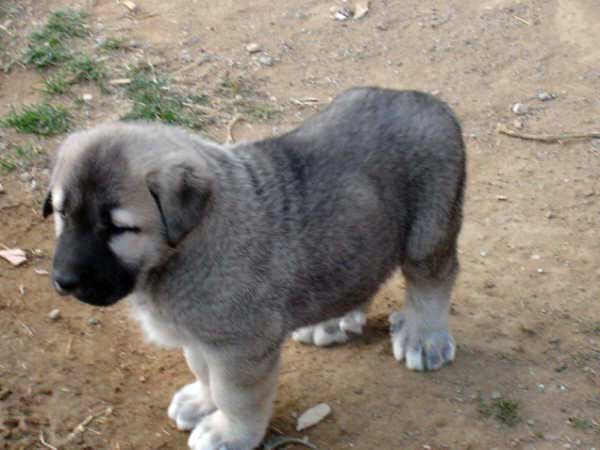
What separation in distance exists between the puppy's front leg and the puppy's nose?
2.88 ft

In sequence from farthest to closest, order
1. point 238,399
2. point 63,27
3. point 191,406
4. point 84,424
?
point 63,27 < point 191,406 < point 84,424 < point 238,399

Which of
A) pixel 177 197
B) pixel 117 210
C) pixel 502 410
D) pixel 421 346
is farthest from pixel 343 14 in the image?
pixel 117 210

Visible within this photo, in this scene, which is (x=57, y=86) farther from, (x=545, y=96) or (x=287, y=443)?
(x=545, y=96)

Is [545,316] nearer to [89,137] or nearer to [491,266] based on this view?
[491,266]

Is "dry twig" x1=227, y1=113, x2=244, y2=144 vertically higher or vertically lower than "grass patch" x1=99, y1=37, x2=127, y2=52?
lower

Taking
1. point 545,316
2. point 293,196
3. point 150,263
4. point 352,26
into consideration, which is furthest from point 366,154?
point 352,26

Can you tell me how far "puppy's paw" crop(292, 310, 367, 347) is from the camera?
6.04 metres

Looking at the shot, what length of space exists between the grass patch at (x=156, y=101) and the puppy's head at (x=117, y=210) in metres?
3.73

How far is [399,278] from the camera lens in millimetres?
6988

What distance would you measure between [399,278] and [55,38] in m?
4.50

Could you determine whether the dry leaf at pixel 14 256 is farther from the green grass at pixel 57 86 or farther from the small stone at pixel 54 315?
the green grass at pixel 57 86

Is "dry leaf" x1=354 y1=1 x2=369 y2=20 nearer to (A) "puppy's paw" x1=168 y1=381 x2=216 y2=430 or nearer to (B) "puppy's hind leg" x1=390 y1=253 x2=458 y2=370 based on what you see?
(B) "puppy's hind leg" x1=390 y1=253 x2=458 y2=370

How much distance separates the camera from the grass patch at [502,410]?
553 cm

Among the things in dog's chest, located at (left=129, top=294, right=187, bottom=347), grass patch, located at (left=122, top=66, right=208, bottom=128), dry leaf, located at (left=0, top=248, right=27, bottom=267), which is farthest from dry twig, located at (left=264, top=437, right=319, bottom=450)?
grass patch, located at (left=122, top=66, right=208, bottom=128)
